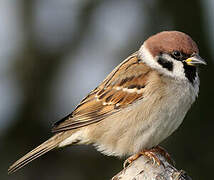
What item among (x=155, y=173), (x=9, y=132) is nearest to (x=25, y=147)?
(x=9, y=132)

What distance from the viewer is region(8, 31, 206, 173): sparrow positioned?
4629mm

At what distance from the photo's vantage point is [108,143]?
4855 millimetres

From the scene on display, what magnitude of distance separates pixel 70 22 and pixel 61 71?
66cm

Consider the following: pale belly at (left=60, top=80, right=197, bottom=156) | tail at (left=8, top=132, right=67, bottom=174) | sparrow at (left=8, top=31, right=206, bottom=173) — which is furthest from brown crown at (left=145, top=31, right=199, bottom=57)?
tail at (left=8, top=132, right=67, bottom=174)

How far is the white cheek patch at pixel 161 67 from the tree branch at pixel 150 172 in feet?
3.65

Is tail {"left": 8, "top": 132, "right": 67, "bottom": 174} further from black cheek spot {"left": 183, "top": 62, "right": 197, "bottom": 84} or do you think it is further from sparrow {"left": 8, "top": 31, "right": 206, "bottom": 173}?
black cheek spot {"left": 183, "top": 62, "right": 197, "bottom": 84}

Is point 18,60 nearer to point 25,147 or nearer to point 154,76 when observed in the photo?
point 25,147

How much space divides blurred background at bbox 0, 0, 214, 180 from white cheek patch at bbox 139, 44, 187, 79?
1458 mm

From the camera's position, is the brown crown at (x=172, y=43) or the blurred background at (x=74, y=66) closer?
the brown crown at (x=172, y=43)

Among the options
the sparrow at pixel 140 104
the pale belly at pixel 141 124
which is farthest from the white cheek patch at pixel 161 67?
the pale belly at pixel 141 124

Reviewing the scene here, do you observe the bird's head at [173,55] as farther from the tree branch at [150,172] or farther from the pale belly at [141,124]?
the tree branch at [150,172]

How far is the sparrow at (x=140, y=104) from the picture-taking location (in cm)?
463

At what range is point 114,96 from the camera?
4953 mm

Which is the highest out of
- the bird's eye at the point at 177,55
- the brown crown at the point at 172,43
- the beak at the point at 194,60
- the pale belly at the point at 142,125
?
the brown crown at the point at 172,43
